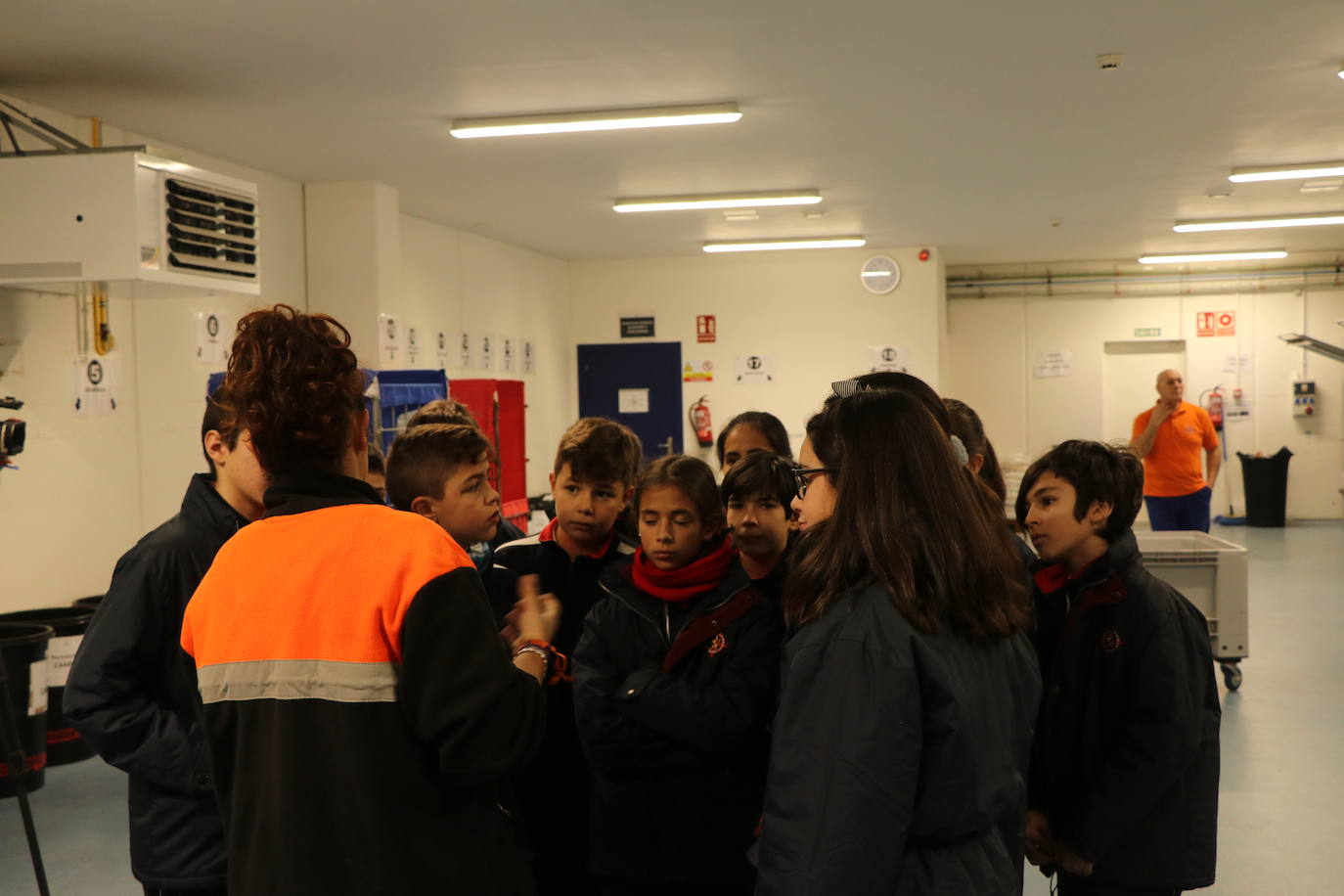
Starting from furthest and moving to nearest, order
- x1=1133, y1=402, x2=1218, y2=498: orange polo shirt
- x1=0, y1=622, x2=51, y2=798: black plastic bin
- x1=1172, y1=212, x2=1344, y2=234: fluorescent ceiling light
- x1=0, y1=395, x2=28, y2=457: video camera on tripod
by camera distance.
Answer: x1=1172, y1=212, x2=1344, y2=234: fluorescent ceiling light < x1=1133, y1=402, x2=1218, y2=498: orange polo shirt < x1=0, y1=622, x2=51, y2=798: black plastic bin < x1=0, y1=395, x2=28, y2=457: video camera on tripod

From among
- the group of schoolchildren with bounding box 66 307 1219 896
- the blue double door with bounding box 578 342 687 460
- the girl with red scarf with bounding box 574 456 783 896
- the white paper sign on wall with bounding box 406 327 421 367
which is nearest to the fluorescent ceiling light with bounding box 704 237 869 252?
the blue double door with bounding box 578 342 687 460

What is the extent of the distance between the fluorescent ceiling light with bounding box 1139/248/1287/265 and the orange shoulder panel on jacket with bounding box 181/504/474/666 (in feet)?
41.0

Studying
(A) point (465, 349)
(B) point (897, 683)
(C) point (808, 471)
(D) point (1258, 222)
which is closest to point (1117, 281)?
(D) point (1258, 222)

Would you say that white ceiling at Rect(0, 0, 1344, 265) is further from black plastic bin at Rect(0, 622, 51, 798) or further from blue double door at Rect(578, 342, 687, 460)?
blue double door at Rect(578, 342, 687, 460)

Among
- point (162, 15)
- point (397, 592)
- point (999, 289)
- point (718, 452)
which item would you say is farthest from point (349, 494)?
point (999, 289)

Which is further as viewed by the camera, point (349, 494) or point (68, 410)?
point (68, 410)

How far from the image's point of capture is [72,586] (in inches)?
213

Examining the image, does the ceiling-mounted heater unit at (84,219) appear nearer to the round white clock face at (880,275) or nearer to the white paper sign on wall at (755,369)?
the white paper sign on wall at (755,369)

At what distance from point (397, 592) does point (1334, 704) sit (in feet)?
18.0

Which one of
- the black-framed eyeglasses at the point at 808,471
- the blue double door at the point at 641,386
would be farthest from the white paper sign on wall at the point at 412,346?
the black-framed eyeglasses at the point at 808,471

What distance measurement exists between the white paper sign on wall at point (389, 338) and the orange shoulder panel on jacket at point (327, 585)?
6.17 m

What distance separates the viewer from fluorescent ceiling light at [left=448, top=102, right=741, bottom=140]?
5664 mm

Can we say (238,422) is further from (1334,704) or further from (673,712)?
(1334,704)

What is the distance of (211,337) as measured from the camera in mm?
6402
